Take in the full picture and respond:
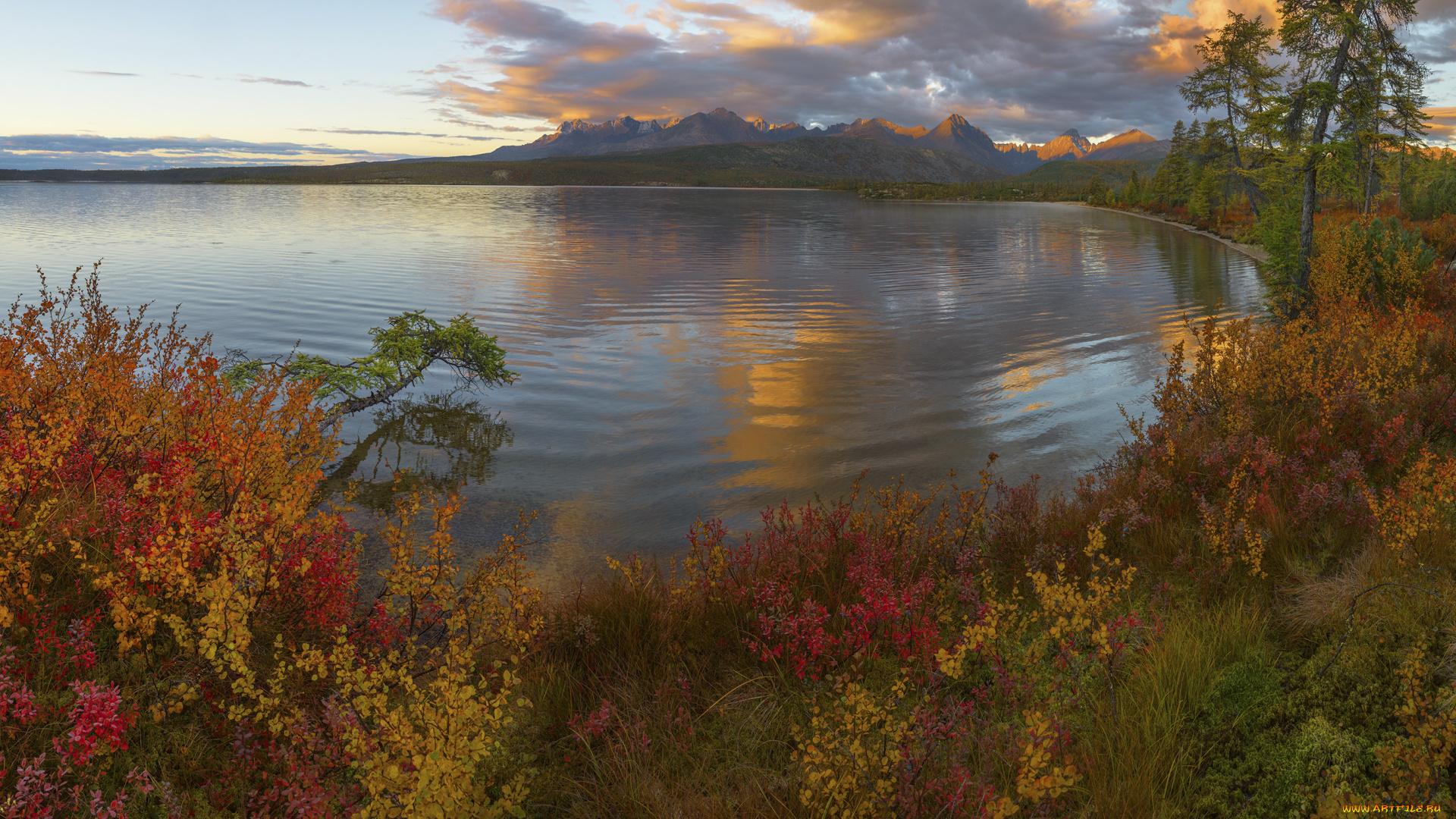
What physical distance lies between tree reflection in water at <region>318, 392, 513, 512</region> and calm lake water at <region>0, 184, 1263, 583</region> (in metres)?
0.06

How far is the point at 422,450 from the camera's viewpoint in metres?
10.3

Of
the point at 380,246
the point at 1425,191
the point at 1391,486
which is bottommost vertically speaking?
the point at 1391,486

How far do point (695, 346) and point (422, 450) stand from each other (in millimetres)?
7264

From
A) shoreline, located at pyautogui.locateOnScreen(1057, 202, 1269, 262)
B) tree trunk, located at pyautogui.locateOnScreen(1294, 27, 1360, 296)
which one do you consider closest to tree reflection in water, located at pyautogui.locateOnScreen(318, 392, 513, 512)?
tree trunk, located at pyautogui.locateOnScreen(1294, 27, 1360, 296)

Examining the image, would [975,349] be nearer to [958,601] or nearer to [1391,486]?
[1391,486]

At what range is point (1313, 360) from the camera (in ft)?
30.7

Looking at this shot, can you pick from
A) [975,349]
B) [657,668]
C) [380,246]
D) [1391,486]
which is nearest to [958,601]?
[657,668]

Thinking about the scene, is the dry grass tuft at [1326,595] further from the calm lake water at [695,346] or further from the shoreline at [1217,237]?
the shoreline at [1217,237]

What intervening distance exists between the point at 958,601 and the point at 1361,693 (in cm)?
253

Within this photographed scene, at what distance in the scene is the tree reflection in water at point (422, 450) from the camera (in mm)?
9086

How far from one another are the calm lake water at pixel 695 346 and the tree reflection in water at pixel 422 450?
55mm

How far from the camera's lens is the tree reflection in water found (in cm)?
909

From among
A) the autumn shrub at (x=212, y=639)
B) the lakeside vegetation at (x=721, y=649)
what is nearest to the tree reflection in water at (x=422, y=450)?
the lakeside vegetation at (x=721, y=649)

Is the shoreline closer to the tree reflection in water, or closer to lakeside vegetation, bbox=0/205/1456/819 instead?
lakeside vegetation, bbox=0/205/1456/819
